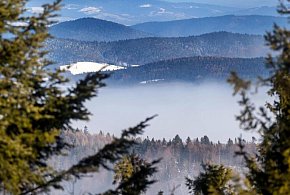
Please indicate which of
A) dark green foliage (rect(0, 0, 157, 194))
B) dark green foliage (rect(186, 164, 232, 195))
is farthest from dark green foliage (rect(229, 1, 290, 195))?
dark green foliage (rect(186, 164, 232, 195))

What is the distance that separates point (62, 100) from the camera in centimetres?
1189

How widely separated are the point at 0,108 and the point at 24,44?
1328 mm

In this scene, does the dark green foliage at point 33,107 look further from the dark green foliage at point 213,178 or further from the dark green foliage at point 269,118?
the dark green foliage at point 213,178

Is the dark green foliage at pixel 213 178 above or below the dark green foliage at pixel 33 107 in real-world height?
below

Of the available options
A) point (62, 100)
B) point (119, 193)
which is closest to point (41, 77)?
point (62, 100)

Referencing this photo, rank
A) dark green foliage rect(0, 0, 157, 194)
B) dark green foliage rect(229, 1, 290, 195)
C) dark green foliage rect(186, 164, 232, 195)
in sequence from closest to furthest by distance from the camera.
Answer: dark green foliage rect(229, 1, 290, 195)
dark green foliage rect(0, 0, 157, 194)
dark green foliage rect(186, 164, 232, 195)

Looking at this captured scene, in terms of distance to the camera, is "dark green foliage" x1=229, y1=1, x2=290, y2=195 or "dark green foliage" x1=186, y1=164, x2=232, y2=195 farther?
"dark green foliage" x1=186, y1=164, x2=232, y2=195

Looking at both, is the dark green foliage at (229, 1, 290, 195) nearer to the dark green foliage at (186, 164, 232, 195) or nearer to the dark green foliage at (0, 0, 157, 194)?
the dark green foliage at (0, 0, 157, 194)

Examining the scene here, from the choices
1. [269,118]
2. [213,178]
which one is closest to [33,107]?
[269,118]

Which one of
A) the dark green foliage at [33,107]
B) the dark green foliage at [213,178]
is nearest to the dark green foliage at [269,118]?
the dark green foliage at [33,107]

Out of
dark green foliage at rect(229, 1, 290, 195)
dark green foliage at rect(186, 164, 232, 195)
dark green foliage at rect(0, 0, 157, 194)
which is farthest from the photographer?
dark green foliage at rect(186, 164, 232, 195)

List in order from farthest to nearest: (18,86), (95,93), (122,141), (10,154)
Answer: (95,93) < (122,141) < (18,86) < (10,154)

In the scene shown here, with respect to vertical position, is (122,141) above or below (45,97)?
below

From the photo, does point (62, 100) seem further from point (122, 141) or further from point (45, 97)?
point (122, 141)
